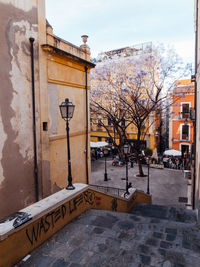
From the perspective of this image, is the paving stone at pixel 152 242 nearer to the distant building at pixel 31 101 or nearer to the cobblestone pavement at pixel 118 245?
the cobblestone pavement at pixel 118 245

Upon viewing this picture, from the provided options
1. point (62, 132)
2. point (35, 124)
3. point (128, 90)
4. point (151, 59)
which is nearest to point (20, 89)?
point (35, 124)

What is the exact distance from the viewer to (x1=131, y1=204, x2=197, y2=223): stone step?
9.21 meters

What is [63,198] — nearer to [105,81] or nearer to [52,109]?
[52,109]

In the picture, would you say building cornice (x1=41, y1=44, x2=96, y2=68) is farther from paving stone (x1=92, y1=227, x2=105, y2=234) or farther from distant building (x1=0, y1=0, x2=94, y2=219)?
paving stone (x1=92, y1=227, x2=105, y2=234)

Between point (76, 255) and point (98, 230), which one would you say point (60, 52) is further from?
point (76, 255)

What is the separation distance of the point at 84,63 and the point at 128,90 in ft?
25.1

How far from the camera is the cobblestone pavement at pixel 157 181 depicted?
49.5ft

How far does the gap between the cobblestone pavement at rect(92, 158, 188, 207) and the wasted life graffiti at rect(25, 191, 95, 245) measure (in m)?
9.69

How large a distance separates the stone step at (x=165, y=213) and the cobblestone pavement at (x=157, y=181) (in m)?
3.97

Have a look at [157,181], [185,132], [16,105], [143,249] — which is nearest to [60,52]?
[16,105]

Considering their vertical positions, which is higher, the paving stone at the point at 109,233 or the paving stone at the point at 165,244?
the paving stone at the point at 109,233

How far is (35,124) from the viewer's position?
370 inches

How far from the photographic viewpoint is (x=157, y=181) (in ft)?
59.9

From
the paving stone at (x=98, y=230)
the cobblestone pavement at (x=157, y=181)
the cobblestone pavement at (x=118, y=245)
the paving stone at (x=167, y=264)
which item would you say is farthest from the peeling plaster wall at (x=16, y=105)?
the cobblestone pavement at (x=157, y=181)
